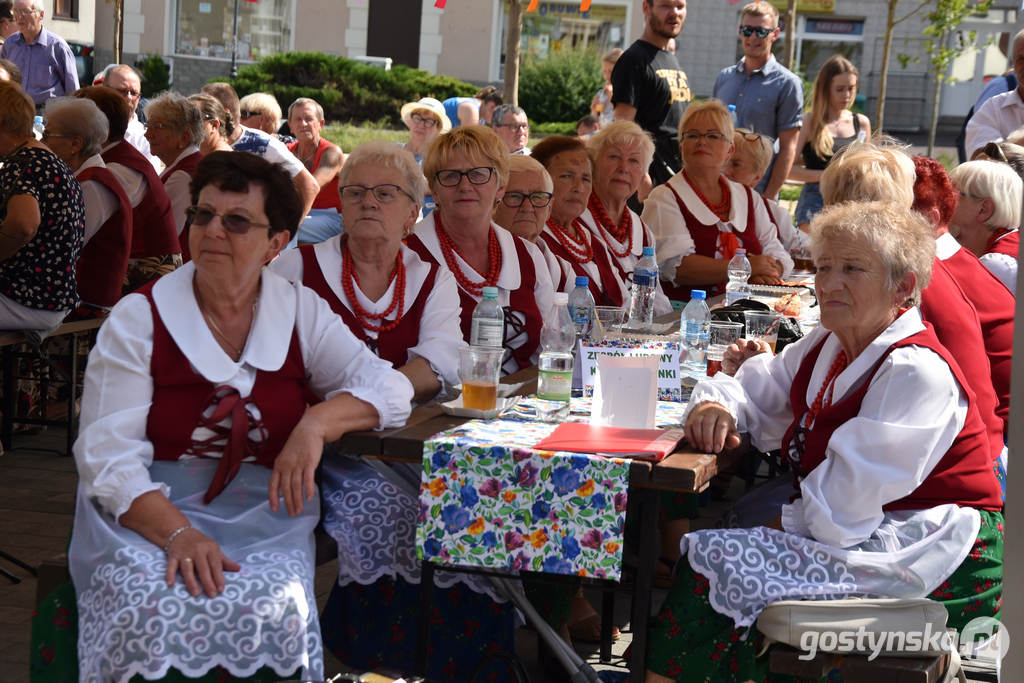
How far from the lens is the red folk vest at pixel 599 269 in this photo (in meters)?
4.91

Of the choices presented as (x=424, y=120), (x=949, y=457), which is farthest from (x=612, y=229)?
(x=424, y=120)

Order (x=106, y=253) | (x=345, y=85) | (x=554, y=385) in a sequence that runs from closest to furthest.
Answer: (x=554, y=385), (x=106, y=253), (x=345, y=85)

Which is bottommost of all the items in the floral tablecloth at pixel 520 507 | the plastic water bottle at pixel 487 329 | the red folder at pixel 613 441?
the floral tablecloth at pixel 520 507

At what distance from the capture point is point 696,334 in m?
3.83

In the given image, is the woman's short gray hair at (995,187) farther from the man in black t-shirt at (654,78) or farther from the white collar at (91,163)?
the white collar at (91,163)

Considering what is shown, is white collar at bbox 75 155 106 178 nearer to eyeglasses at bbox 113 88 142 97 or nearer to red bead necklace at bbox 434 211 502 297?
red bead necklace at bbox 434 211 502 297

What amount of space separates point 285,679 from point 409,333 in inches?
51.9

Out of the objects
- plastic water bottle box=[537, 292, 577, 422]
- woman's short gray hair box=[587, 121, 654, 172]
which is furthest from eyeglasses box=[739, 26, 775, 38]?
plastic water bottle box=[537, 292, 577, 422]

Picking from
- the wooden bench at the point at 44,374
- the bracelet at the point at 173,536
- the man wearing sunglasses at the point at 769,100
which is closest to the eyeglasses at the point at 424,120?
the man wearing sunglasses at the point at 769,100

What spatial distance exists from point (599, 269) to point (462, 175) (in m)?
1.12

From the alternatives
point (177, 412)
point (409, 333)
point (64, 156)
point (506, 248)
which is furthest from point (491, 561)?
point (64, 156)

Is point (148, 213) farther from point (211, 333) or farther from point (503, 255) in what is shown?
point (211, 333)

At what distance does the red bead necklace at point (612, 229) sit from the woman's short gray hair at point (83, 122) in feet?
8.24

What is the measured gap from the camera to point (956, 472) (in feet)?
A: 9.12
